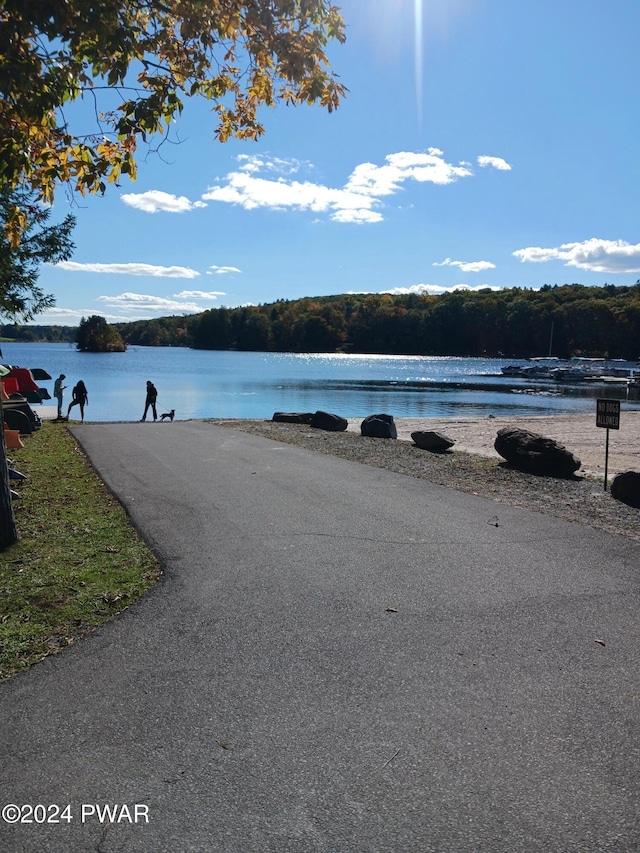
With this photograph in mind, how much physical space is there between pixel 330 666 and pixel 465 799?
1.36 metres

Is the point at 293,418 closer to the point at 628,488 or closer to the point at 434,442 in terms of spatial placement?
the point at 434,442

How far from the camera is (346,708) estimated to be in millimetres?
3539

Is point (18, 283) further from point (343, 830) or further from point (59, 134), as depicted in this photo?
point (343, 830)

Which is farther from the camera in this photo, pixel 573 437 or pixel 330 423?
pixel 573 437

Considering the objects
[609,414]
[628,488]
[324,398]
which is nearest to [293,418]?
[609,414]

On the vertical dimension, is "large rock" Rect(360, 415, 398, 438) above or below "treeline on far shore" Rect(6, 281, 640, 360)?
below

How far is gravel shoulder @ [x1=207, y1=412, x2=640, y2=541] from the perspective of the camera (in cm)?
876

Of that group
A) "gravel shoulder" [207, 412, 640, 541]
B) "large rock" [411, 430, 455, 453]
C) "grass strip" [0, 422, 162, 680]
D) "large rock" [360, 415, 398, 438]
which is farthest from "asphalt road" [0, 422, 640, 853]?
"large rock" [360, 415, 398, 438]

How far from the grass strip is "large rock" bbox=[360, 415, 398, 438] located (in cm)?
965

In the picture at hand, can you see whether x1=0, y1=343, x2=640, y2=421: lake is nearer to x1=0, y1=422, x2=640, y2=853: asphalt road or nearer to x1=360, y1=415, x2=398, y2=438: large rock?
x1=360, y1=415, x2=398, y2=438: large rock

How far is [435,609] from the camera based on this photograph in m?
4.99

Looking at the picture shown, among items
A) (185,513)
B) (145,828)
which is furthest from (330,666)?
(185,513)

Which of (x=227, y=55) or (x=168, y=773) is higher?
(x=227, y=55)

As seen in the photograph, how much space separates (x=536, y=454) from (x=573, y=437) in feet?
41.6
